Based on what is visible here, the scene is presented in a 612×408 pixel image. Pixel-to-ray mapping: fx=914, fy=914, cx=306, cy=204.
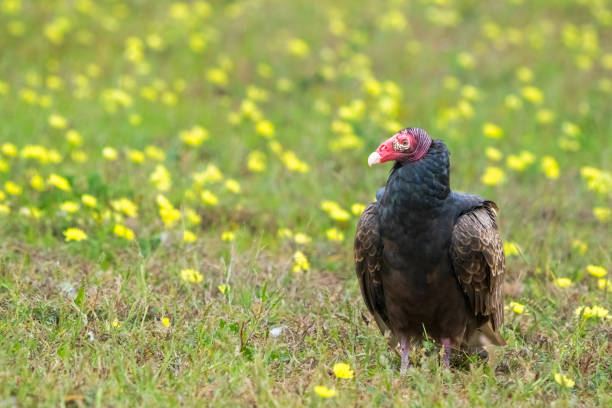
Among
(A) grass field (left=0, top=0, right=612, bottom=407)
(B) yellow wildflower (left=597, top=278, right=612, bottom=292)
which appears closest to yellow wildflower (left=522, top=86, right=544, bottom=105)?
(A) grass field (left=0, top=0, right=612, bottom=407)

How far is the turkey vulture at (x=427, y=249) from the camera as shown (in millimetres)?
4242

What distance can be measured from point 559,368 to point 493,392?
339 millimetres

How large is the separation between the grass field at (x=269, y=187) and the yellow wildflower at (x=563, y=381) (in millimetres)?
10

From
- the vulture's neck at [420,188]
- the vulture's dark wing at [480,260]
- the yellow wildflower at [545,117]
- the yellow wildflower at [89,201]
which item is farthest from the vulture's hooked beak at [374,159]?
the yellow wildflower at [545,117]

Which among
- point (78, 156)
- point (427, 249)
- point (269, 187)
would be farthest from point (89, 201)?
point (427, 249)

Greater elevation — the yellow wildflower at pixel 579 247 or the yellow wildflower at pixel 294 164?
the yellow wildflower at pixel 294 164

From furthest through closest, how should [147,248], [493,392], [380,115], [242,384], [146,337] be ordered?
[380,115] < [147,248] < [146,337] < [493,392] < [242,384]

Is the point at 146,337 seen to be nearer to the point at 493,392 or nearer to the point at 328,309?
the point at 328,309

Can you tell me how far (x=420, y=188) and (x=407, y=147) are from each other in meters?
0.21

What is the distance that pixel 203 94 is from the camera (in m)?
9.32

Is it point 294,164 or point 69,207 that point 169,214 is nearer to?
point 69,207

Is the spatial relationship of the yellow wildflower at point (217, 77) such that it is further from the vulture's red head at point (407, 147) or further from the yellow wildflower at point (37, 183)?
the vulture's red head at point (407, 147)

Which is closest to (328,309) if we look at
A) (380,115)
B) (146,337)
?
(146,337)

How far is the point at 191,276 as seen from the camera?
5.03 metres
